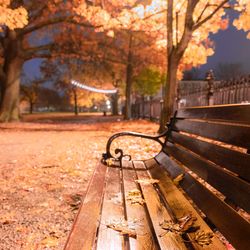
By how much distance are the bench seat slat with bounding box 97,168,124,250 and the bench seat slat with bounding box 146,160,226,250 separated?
423 millimetres

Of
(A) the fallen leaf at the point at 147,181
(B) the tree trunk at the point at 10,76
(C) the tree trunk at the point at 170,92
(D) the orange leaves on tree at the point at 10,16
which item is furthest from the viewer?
(B) the tree trunk at the point at 10,76

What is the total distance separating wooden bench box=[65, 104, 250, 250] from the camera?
1803mm

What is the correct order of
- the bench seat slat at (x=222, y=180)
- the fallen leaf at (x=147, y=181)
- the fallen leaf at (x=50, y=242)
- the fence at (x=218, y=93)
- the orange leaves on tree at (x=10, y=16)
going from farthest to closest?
the orange leaves on tree at (x=10, y=16)
the fence at (x=218, y=93)
the fallen leaf at (x=147, y=181)
the fallen leaf at (x=50, y=242)
the bench seat slat at (x=222, y=180)

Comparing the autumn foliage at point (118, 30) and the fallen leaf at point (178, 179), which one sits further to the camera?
the autumn foliage at point (118, 30)

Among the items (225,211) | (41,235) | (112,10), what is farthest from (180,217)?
(112,10)

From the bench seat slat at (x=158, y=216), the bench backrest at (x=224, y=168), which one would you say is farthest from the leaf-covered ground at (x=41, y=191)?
the bench backrest at (x=224, y=168)

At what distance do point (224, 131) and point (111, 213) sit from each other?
106 cm

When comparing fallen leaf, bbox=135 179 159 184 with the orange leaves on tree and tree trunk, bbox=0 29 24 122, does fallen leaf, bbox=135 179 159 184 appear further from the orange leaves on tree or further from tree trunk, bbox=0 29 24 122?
tree trunk, bbox=0 29 24 122

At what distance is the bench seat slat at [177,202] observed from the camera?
182 centimetres

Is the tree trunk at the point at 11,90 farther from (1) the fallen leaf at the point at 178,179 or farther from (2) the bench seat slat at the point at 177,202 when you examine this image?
(1) the fallen leaf at the point at 178,179

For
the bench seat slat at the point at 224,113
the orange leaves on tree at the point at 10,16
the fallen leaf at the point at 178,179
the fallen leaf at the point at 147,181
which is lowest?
the fallen leaf at the point at 147,181

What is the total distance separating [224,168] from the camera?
2176 mm

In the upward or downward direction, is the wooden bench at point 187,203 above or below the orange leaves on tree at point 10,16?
below

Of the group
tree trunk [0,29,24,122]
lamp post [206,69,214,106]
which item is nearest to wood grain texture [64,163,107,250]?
lamp post [206,69,214,106]
